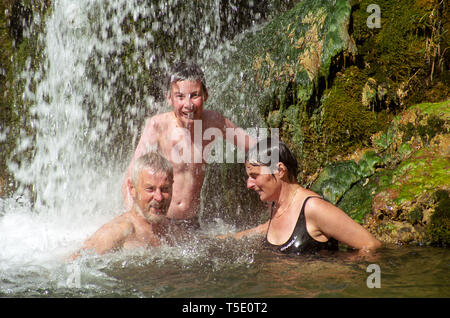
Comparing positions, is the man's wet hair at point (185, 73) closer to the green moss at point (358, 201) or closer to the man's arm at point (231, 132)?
the man's arm at point (231, 132)

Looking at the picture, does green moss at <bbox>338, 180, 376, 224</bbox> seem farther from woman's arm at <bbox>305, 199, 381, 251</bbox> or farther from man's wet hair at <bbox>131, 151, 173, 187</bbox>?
man's wet hair at <bbox>131, 151, 173, 187</bbox>

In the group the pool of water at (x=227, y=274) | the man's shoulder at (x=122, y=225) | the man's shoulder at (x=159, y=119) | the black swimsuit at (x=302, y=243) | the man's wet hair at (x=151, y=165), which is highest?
the man's shoulder at (x=159, y=119)

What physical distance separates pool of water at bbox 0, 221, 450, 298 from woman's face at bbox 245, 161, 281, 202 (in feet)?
1.60

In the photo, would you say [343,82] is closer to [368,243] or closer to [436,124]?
[436,124]

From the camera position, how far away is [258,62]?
6625 mm

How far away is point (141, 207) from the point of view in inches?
161

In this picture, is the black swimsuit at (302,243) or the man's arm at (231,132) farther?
the man's arm at (231,132)

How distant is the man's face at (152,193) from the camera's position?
4.00 m

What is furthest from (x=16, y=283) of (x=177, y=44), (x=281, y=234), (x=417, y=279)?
(x=177, y=44)

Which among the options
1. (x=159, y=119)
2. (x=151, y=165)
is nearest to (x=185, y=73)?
(x=159, y=119)

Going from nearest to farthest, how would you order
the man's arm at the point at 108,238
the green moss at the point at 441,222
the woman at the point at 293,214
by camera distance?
the man's arm at the point at 108,238 < the woman at the point at 293,214 < the green moss at the point at 441,222

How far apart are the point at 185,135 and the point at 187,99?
1.40 ft

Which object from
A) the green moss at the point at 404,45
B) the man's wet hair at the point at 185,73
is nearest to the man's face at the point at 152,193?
the man's wet hair at the point at 185,73

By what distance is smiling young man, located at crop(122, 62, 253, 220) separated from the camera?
5.01 meters
